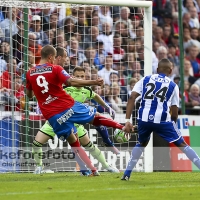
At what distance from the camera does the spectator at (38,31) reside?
1472 cm

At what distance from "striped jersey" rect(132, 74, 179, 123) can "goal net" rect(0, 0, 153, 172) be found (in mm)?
3007

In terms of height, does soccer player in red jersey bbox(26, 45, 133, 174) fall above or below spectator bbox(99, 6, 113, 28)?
below

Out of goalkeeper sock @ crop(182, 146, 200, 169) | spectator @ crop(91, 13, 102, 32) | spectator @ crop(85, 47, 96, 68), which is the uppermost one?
spectator @ crop(91, 13, 102, 32)

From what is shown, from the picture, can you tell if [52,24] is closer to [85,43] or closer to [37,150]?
[85,43]

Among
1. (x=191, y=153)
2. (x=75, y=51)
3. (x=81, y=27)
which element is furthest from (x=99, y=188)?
(x=81, y=27)

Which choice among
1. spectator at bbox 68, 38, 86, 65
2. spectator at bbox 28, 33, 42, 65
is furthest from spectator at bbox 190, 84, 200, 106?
spectator at bbox 28, 33, 42, 65

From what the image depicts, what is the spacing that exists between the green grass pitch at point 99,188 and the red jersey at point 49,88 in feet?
3.91

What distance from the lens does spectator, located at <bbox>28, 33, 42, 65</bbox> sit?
14375 millimetres

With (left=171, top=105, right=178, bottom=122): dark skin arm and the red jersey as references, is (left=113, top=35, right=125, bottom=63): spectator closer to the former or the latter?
the red jersey

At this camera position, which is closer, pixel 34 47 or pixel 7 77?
pixel 7 77

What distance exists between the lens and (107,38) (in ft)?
51.2

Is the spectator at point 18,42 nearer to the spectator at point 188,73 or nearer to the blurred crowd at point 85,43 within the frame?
the blurred crowd at point 85,43

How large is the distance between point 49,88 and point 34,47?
13.7ft

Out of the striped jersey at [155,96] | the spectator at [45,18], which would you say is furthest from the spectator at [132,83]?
the striped jersey at [155,96]
